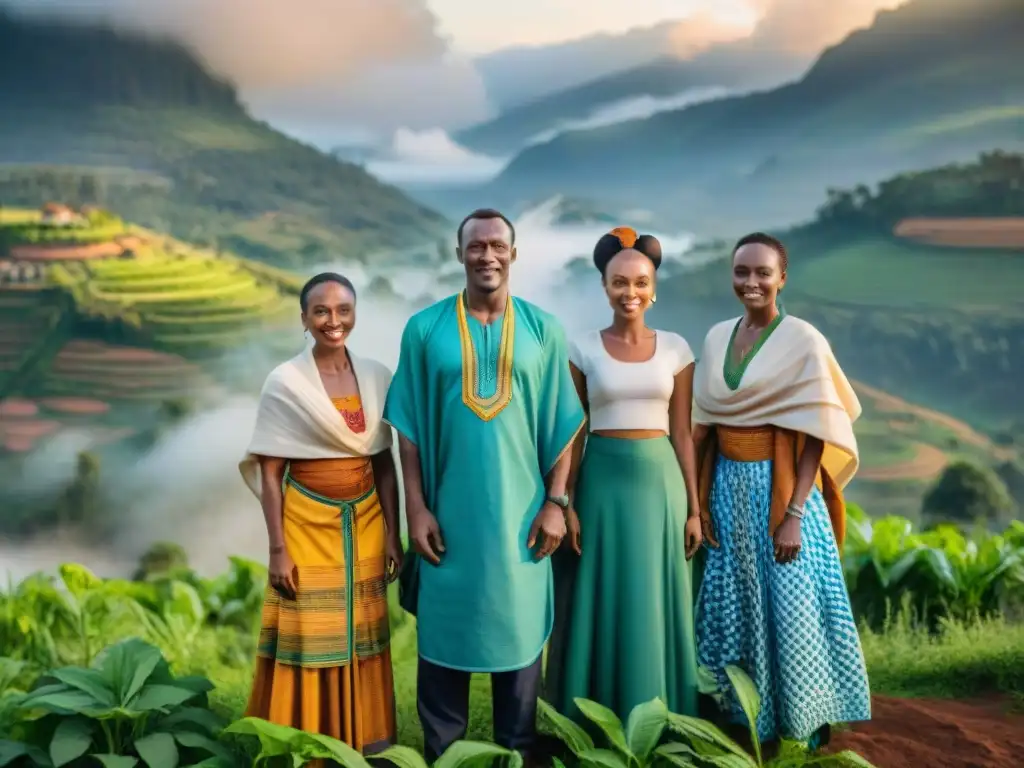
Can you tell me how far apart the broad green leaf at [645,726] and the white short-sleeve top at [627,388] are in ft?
2.72

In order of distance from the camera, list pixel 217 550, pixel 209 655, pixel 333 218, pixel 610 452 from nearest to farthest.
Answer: pixel 610 452 < pixel 209 655 < pixel 217 550 < pixel 333 218

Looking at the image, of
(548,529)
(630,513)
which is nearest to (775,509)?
(630,513)

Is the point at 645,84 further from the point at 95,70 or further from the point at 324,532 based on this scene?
the point at 324,532

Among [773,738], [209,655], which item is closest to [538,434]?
[773,738]

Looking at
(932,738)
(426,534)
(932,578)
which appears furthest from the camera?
(932,578)

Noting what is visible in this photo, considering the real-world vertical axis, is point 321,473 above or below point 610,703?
above

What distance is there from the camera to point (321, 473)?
9.27 feet

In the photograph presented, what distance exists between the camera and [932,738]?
3.21 m

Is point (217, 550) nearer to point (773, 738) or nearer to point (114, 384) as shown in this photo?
point (114, 384)

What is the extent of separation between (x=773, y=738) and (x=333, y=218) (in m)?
4.86

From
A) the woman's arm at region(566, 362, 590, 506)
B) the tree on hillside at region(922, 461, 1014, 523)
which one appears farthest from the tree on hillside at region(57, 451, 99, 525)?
the tree on hillside at region(922, 461, 1014, 523)

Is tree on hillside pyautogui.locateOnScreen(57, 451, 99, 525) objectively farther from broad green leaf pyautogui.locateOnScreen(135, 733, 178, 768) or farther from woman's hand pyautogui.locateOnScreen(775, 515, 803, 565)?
woman's hand pyautogui.locateOnScreen(775, 515, 803, 565)

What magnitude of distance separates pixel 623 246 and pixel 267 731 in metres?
1.77

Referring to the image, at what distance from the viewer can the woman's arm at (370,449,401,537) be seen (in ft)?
9.65
